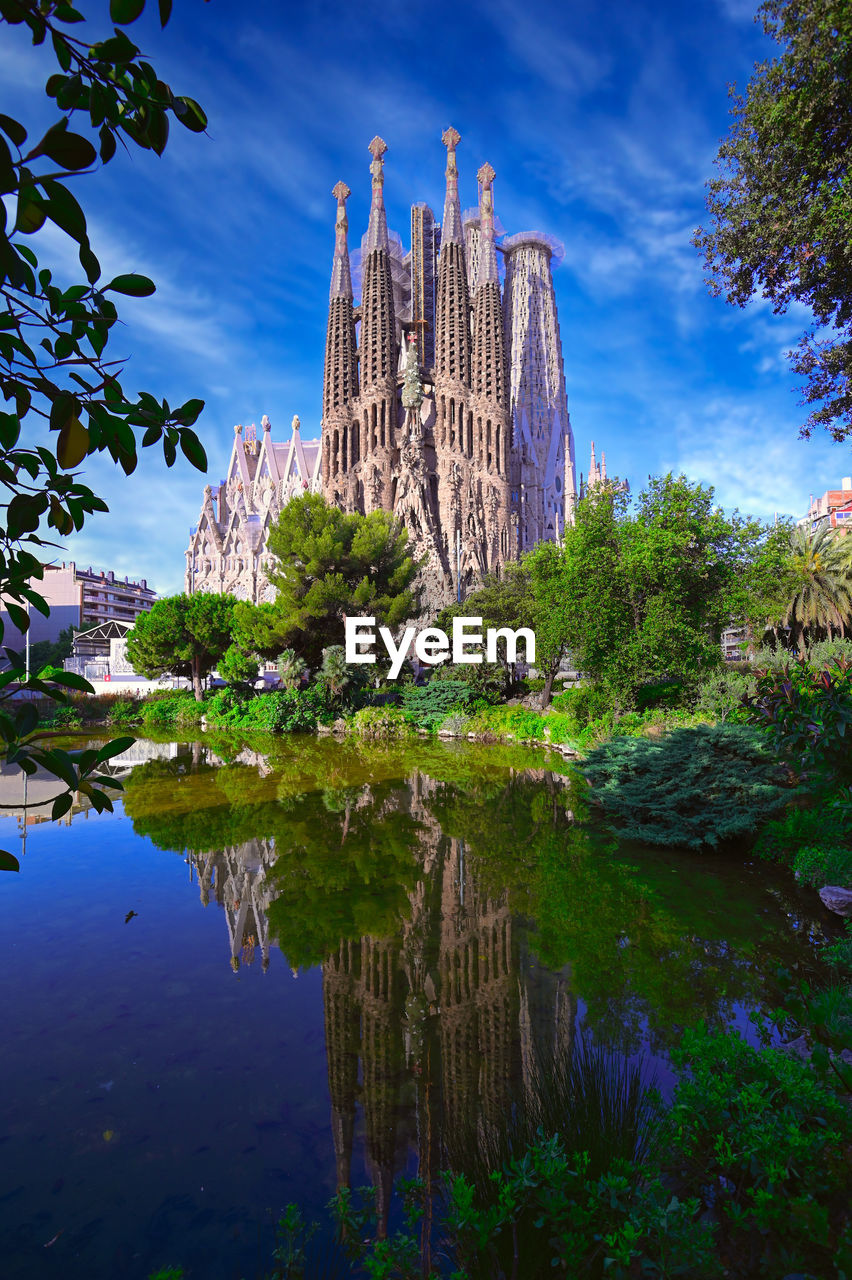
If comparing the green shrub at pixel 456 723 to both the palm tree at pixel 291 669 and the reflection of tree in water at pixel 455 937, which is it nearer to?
the palm tree at pixel 291 669

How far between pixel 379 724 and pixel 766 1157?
19.1 m

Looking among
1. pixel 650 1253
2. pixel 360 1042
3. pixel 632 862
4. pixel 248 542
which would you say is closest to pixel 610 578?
pixel 632 862

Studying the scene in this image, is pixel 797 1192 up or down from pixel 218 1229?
up

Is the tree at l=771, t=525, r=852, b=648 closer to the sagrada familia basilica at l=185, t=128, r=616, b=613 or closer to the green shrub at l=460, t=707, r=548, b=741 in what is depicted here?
the green shrub at l=460, t=707, r=548, b=741

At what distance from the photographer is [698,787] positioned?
768cm

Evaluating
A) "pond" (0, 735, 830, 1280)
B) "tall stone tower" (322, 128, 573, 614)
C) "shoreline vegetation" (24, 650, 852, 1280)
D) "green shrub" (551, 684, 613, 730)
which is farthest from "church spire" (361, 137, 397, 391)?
"shoreline vegetation" (24, 650, 852, 1280)

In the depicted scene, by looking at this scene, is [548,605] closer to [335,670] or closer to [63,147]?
[335,670]

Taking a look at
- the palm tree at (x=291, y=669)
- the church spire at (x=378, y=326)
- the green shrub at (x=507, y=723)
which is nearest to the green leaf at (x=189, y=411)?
the green shrub at (x=507, y=723)

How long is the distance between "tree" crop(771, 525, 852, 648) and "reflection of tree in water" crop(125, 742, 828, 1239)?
17571 millimetres

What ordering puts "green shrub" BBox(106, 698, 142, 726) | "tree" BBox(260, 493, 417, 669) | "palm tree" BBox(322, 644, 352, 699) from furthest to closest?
"green shrub" BBox(106, 698, 142, 726), "tree" BBox(260, 493, 417, 669), "palm tree" BBox(322, 644, 352, 699)

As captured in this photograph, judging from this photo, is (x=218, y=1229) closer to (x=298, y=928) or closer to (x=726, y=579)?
(x=298, y=928)

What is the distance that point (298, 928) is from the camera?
18.8 ft

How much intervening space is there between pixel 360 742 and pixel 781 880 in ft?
47.8

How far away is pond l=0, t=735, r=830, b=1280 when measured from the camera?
291cm
